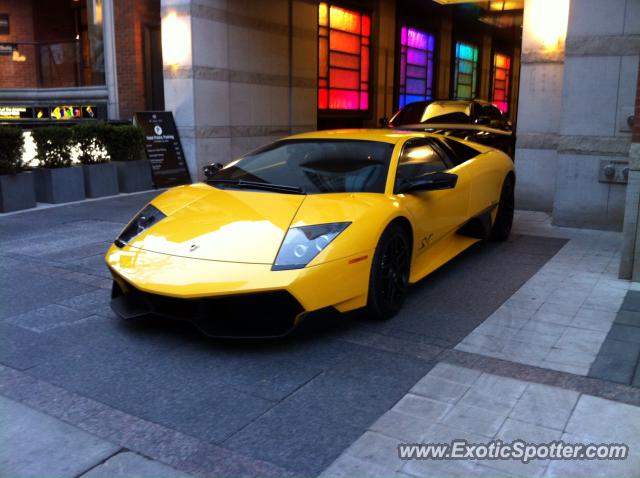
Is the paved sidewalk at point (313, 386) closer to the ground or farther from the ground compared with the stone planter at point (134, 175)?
closer to the ground

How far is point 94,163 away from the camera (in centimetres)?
1009

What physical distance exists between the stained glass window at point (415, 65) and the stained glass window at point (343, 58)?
2.03 meters

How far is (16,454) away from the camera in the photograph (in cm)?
281

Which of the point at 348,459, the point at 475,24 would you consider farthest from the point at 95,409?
the point at 475,24

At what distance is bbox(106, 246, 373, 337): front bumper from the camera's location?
3.76 meters

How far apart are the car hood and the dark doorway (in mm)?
10305

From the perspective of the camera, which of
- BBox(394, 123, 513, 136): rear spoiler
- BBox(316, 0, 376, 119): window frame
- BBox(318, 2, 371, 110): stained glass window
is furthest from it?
BBox(318, 2, 371, 110): stained glass window

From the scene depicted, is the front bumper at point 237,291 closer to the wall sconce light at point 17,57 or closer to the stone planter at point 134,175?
the stone planter at point 134,175

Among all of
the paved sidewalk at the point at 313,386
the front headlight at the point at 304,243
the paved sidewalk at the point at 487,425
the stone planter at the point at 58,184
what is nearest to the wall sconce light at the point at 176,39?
the stone planter at the point at 58,184

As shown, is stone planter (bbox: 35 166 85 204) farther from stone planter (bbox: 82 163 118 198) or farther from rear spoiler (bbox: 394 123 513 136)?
rear spoiler (bbox: 394 123 513 136)

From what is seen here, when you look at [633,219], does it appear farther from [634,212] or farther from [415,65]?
[415,65]

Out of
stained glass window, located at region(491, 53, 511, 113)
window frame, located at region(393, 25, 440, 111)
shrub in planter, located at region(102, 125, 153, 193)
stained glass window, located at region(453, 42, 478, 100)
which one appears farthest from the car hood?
stained glass window, located at region(491, 53, 511, 113)

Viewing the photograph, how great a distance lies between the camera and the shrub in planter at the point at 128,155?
10273 mm

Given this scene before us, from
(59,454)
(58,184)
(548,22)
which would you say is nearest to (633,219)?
(548,22)
